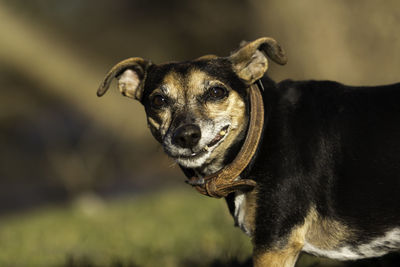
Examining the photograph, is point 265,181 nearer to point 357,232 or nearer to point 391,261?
point 357,232

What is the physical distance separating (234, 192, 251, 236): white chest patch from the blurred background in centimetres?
101

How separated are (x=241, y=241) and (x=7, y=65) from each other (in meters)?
12.2

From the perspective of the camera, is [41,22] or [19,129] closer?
[41,22]

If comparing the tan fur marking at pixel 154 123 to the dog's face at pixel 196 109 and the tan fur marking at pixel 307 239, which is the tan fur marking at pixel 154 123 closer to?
the dog's face at pixel 196 109

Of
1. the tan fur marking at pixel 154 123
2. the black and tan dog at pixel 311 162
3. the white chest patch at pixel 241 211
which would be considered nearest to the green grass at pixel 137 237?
the white chest patch at pixel 241 211

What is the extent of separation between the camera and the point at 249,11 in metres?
11.4

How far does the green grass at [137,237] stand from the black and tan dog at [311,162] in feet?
4.69

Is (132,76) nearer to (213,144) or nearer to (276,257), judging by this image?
(213,144)

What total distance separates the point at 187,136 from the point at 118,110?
1365cm

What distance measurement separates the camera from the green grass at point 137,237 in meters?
5.92

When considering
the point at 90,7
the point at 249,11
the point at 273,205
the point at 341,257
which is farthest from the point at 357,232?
the point at 90,7

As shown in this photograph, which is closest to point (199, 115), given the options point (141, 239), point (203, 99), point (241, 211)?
point (203, 99)

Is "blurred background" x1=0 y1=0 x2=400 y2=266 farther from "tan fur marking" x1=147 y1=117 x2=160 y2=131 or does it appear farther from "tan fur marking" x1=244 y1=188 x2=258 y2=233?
"tan fur marking" x1=244 y1=188 x2=258 y2=233

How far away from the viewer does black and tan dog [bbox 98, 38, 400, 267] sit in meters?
3.62
